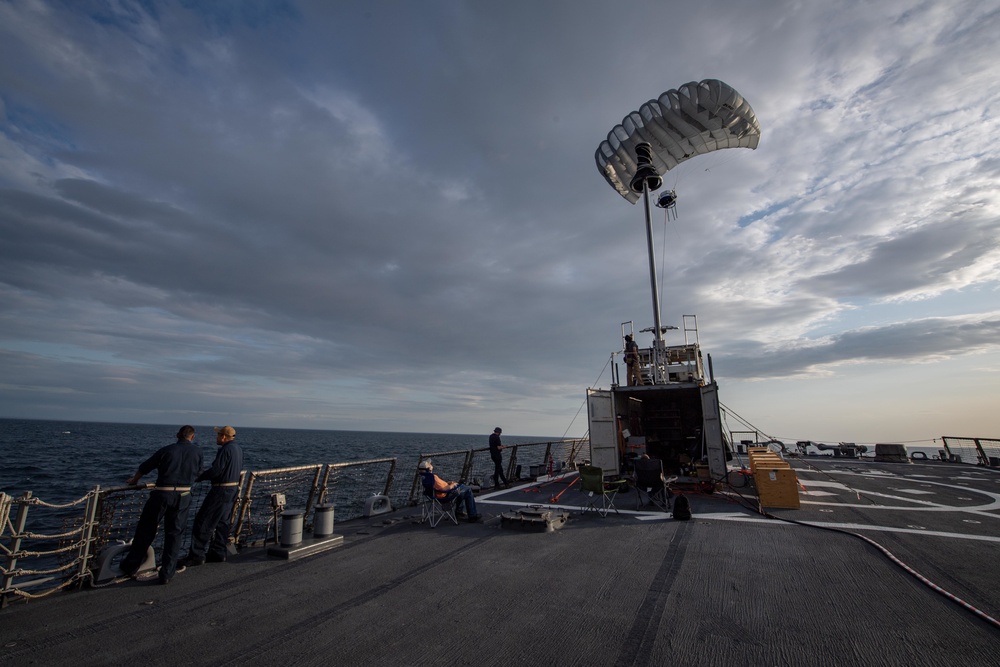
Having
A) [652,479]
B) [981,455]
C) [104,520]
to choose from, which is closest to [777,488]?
[652,479]

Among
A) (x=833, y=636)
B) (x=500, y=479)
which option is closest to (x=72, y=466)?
(x=500, y=479)

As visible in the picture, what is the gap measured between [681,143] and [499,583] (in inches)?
808

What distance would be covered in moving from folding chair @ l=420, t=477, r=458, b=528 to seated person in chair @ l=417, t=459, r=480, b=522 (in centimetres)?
3

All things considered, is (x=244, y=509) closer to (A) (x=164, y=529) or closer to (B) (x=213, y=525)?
(B) (x=213, y=525)

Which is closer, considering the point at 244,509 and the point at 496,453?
the point at 244,509

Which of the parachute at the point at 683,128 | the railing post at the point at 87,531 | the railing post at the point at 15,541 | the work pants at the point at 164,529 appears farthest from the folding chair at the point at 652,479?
the parachute at the point at 683,128

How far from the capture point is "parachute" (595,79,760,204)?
17531 mm

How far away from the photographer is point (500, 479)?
1447 cm

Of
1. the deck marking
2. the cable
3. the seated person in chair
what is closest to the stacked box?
the deck marking

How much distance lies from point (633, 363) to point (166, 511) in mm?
14581

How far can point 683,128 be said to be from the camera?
1864 cm

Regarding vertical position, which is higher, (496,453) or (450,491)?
(496,453)

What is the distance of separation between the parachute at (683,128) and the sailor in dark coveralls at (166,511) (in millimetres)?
20688

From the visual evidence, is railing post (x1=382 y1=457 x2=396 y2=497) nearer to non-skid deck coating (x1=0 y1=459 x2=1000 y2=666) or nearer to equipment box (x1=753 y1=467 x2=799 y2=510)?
non-skid deck coating (x1=0 y1=459 x2=1000 y2=666)
